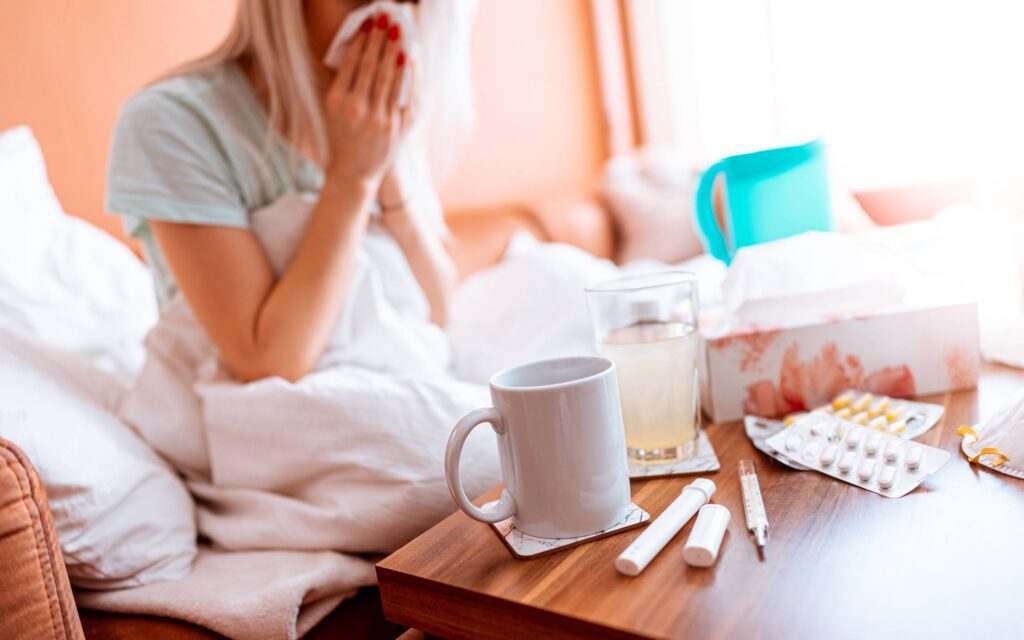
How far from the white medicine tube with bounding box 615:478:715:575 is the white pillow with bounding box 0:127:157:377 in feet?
2.31

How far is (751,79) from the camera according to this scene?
2576 mm

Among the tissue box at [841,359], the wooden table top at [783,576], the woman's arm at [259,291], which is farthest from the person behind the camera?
the woman's arm at [259,291]

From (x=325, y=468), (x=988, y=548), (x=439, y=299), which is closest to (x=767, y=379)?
(x=988, y=548)

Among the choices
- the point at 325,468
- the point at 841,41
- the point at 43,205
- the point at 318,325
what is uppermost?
the point at 841,41

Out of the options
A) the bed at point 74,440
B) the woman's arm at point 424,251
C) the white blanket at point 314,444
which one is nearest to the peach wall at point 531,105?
the woman's arm at point 424,251

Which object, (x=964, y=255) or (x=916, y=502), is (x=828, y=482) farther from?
(x=964, y=255)

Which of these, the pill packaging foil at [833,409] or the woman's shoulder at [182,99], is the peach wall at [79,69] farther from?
A: the pill packaging foil at [833,409]

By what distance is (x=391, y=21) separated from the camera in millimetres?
1004

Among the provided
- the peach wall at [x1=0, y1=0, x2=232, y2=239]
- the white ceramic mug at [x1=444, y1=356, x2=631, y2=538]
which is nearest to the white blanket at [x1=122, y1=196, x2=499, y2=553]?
the white ceramic mug at [x1=444, y1=356, x2=631, y2=538]

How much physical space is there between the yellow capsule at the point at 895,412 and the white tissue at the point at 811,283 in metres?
0.11

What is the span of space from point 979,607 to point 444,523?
0.34 m

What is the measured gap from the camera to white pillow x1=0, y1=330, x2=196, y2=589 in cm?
66

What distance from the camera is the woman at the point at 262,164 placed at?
857 mm

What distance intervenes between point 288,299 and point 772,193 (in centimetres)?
54
